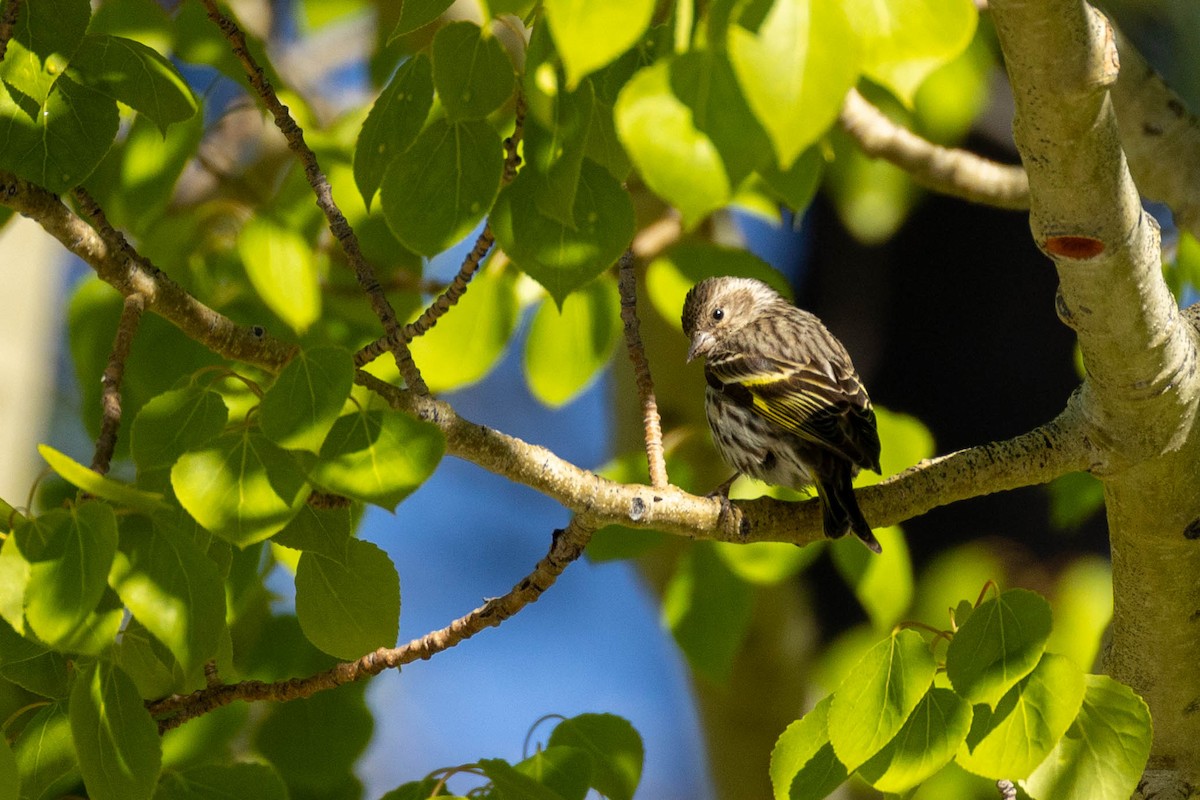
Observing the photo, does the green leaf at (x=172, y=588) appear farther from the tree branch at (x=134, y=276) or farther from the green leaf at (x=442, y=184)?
the green leaf at (x=442, y=184)

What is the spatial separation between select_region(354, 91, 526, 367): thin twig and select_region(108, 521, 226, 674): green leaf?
44 cm

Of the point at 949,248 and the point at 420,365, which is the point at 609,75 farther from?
the point at 949,248

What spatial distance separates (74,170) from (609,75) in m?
0.71

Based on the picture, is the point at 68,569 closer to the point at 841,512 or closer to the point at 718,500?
the point at 718,500

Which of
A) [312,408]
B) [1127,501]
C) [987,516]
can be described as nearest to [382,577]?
[312,408]

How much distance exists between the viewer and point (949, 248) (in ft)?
16.7

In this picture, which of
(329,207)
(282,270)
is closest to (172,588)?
(329,207)

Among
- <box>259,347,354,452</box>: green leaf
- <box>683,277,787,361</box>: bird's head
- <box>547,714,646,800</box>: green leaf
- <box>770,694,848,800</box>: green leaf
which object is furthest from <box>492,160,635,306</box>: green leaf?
<box>683,277,787,361</box>: bird's head

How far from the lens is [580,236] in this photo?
177cm

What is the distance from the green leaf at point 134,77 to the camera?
170 cm

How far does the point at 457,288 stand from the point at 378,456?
533 millimetres

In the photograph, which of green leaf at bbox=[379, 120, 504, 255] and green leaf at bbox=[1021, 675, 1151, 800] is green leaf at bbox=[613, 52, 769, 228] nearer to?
green leaf at bbox=[379, 120, 504, 255]

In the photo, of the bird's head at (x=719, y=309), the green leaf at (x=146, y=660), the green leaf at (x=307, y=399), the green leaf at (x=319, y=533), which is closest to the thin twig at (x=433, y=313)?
the green leaf at (x=319, y=533)

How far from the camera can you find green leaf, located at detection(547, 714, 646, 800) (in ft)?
6.89
